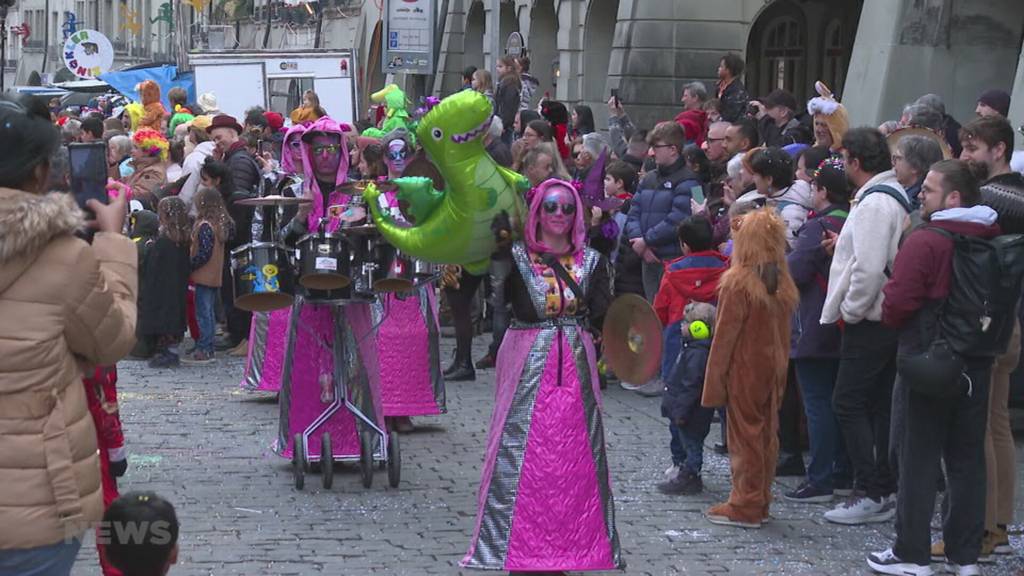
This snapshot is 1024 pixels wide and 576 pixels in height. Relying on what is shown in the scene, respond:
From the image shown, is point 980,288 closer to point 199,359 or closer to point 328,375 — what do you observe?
point 328,375

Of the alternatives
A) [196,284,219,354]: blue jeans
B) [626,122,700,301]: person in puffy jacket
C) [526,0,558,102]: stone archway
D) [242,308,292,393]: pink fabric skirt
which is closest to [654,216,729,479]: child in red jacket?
[626,122,700,301]: person in puffy jacket

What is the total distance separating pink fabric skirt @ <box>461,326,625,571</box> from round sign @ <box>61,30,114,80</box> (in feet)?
113

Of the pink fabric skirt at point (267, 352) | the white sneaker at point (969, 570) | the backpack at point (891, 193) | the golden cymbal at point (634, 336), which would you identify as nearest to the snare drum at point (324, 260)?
the golden cymbal at point (634, 336)

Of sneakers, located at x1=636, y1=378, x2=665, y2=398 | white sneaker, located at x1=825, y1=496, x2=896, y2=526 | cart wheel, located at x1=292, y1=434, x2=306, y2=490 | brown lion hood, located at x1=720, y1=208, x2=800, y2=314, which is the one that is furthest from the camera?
sneakers, located at x1=636, y1=378, x2=665, y2=398

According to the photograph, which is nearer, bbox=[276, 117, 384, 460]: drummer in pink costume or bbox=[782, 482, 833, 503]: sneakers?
bbox=[782, 482, 833, 503]: sneakers

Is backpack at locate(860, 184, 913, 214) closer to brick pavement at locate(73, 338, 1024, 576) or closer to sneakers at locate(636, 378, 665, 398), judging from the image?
brick pavement at locate(73, 338, 1024, 576)

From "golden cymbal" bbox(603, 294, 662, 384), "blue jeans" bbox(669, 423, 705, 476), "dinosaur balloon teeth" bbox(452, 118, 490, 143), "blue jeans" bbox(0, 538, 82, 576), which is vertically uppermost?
"dinosaur balloon teeth" bbox(452, 118, 490, 143)

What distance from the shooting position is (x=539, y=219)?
7.35 m

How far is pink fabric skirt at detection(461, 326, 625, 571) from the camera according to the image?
718 centimetres

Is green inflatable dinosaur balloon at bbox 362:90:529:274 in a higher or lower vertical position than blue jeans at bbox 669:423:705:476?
higher

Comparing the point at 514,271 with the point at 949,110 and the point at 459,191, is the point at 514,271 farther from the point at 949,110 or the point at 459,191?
the point at 949,110

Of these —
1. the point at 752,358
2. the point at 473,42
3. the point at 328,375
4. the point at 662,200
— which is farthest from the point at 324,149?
the point at 473,42

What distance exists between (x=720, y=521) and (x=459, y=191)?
2406 mm

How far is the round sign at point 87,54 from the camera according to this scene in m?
40.2
